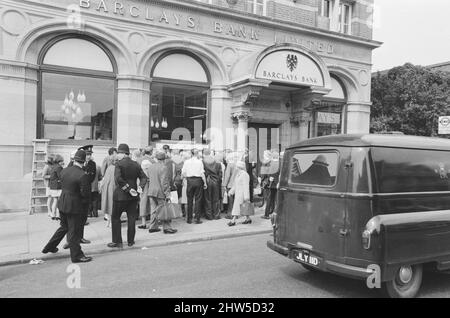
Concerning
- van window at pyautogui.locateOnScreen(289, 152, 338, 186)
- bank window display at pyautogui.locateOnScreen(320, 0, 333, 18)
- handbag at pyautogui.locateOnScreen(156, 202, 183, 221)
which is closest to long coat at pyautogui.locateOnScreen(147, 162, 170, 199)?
handbag at pyautogui.locateOnScreen(156, 202, 183, 221)

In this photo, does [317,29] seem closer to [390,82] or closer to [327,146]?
[390,82]

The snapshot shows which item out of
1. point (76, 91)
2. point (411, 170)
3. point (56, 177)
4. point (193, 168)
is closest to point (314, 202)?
point (411, 170)

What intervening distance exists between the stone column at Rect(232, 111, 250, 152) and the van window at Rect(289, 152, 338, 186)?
24.6ft

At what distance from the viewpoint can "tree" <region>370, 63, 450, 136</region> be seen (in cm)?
2109

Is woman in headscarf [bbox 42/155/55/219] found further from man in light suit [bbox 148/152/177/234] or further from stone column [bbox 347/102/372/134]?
stone column [bbox 347/102/372/134]

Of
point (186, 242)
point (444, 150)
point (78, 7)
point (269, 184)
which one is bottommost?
point (186, 242)

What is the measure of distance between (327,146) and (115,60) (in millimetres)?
8691

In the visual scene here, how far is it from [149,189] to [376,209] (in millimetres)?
5037

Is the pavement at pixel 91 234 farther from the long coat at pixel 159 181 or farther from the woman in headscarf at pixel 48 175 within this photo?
the long coat at pixel 159 181

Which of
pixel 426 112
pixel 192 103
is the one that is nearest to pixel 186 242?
pixel 192 103

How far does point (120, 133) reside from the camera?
11.9m

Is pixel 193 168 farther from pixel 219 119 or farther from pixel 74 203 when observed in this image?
pixel 219 119

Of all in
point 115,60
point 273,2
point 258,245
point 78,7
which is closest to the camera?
point 258,245

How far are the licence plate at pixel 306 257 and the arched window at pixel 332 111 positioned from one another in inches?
438
